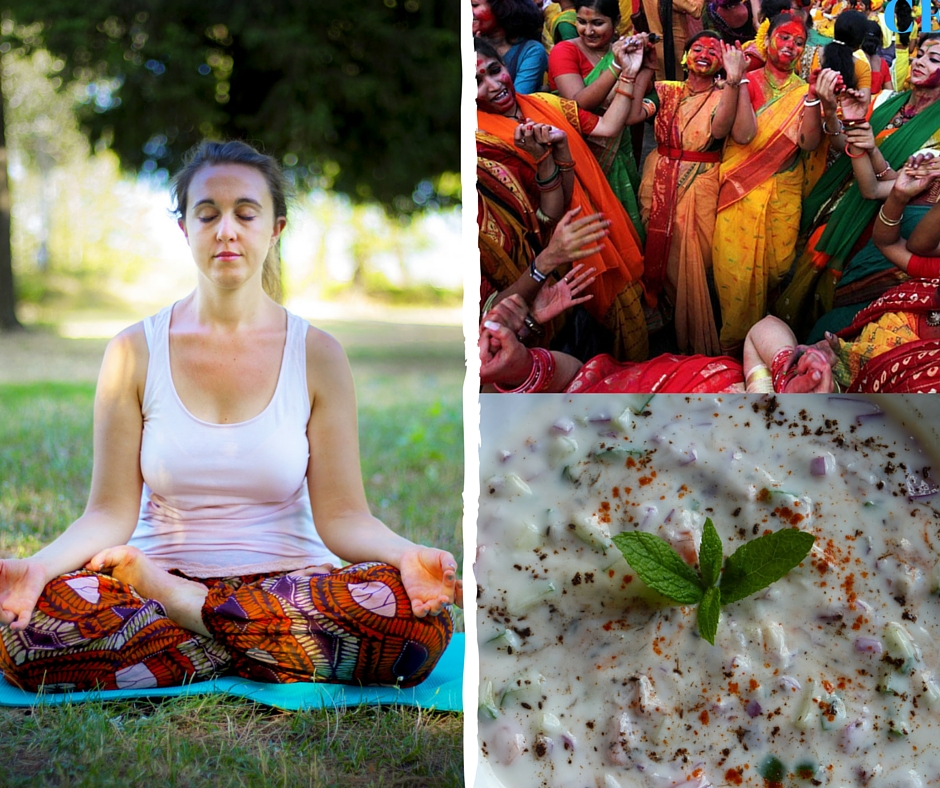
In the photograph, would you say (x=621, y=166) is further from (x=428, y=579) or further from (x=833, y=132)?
(x=428, y=579)

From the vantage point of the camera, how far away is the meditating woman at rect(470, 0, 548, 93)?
1.34 meters

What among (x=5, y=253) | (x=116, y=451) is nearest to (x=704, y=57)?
(x=116, y=451)

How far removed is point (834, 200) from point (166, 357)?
1.19 m

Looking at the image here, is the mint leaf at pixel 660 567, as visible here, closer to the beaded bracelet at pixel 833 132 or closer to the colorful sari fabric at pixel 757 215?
the colorful sari fabric at pixel 757 215

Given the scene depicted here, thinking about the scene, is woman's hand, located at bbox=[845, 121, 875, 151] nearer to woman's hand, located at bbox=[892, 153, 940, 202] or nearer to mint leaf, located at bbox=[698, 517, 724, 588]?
woman's hand, located at bbox=[892, 153, 940, 202]

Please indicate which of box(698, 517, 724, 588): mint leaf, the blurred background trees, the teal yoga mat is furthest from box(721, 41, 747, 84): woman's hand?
the blurred background trees

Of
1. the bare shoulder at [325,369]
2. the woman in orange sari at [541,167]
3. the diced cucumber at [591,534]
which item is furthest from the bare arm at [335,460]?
the woman in orange sari at [541,167]

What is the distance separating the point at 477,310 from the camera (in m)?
1.35

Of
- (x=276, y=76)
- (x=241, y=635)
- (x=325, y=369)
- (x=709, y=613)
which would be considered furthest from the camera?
(x=276, y=76)

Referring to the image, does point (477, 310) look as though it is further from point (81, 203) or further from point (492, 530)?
point (81, 203)

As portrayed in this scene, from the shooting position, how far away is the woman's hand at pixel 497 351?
1370mm

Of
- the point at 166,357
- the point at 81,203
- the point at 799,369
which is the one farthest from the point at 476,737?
the point at 81,203

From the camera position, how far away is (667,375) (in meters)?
1.41

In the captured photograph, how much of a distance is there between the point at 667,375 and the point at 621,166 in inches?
12.5
